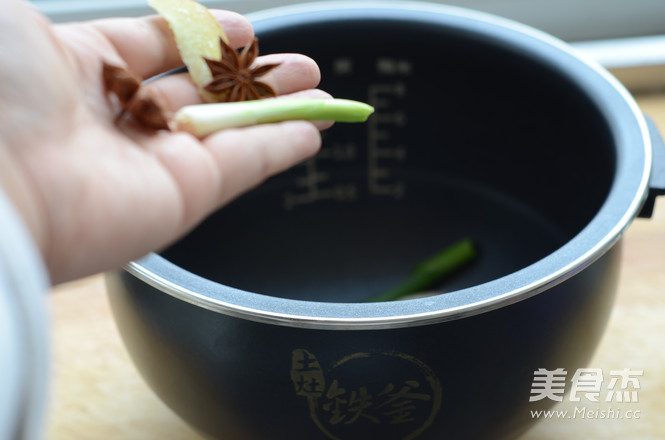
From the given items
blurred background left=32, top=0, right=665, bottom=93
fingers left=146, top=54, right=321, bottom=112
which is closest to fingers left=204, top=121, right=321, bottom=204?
fingers left=146, top=54, right=321, bottom=112

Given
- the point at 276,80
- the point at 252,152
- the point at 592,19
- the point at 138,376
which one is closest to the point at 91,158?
the point at 252,152

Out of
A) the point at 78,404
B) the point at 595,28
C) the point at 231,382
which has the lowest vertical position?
the point at 78,404

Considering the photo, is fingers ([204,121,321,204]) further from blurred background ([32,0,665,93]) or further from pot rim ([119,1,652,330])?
blurred background ([32,0,665,93])

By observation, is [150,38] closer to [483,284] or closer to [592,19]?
[483,284]

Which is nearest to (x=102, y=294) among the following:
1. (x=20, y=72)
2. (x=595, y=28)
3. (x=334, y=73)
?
(x=334, y=73)

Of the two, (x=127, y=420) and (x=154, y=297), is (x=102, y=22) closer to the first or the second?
(x=154, y=297)
